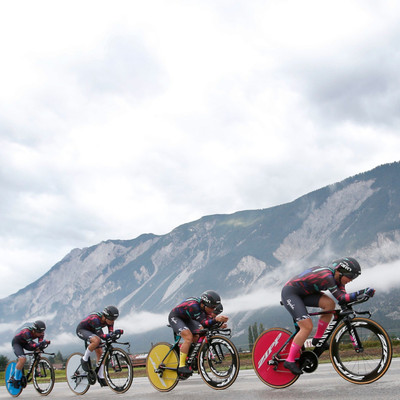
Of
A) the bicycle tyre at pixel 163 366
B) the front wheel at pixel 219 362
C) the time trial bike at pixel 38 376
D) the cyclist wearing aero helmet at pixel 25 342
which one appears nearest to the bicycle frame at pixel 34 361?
the time trial bike at pixel 38 376

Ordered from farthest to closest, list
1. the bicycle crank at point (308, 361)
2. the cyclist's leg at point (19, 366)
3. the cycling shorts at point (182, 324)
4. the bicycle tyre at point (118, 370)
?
the cyclist's leg at point (19, 366), the bicycle tyre at point (118, 370), the cycling shorts at point (182, 324), the bicycle crank at point (308, 361)

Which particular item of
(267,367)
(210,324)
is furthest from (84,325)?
(267,367)

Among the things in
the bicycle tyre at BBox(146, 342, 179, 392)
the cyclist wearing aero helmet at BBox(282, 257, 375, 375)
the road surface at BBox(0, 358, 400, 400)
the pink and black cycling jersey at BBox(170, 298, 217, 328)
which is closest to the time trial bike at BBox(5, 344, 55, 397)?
the bicycle tyre at BBox(146, 342, 179, 392)

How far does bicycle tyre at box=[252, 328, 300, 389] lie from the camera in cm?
886

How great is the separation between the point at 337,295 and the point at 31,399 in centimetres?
872

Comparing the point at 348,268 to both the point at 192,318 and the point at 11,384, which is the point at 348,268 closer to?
the point at 192,318

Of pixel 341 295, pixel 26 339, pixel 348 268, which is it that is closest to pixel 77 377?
pixel 26 339

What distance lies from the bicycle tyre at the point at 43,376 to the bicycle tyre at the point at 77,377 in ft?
2.12

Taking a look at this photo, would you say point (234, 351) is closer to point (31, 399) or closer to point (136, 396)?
point (136, 396)

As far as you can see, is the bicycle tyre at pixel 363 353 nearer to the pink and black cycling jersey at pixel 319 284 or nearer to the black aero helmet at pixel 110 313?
the pink and black cycling jersey at pixel 319 284

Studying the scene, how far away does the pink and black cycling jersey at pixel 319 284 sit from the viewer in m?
8.04

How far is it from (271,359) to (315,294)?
1526mm

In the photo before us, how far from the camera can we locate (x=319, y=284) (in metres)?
8.34

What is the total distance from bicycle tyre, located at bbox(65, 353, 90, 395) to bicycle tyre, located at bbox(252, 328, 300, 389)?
583 centimetres
